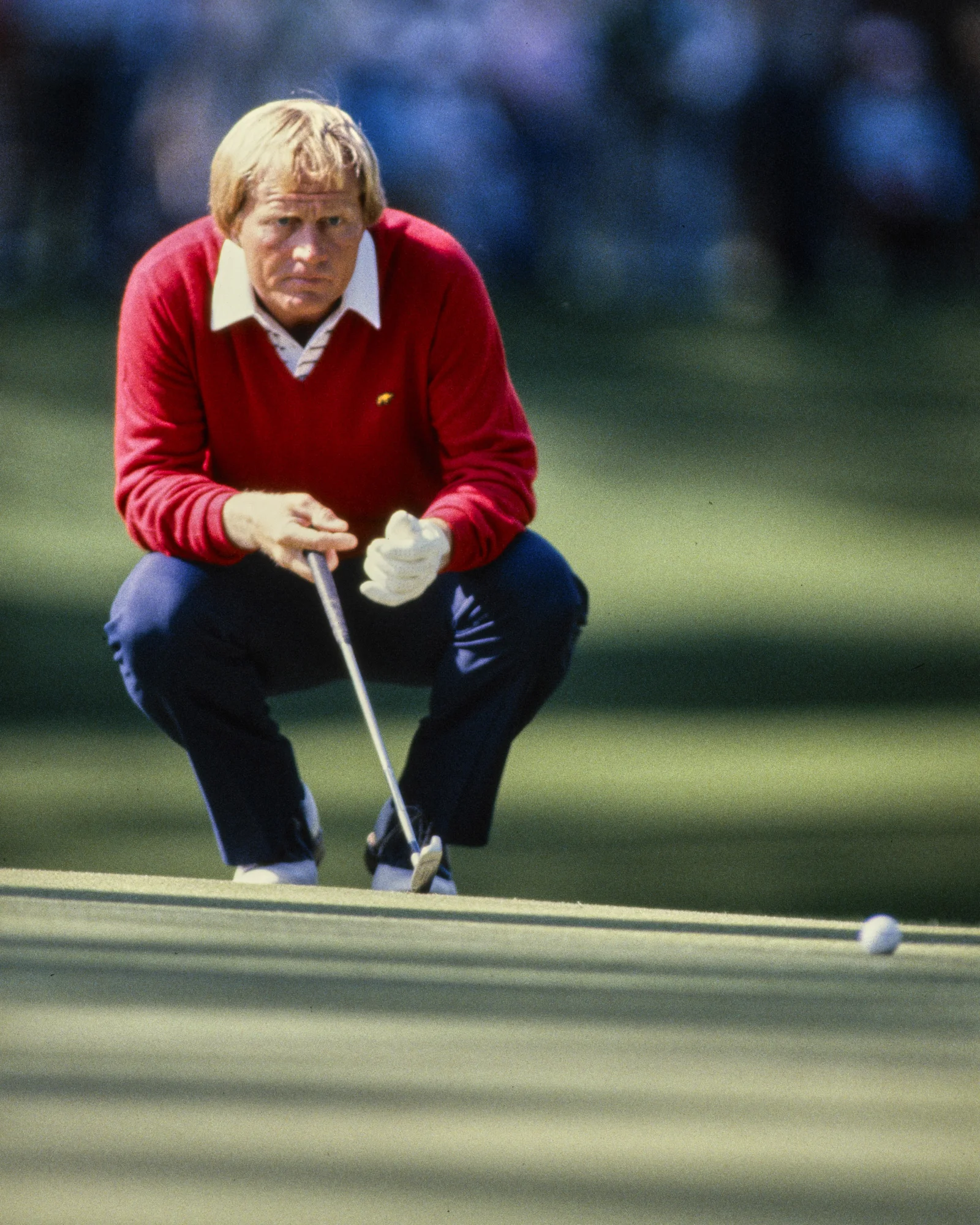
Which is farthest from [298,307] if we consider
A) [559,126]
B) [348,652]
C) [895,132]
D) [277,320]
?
[559,126]

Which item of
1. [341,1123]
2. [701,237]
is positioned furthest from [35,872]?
[701,237]

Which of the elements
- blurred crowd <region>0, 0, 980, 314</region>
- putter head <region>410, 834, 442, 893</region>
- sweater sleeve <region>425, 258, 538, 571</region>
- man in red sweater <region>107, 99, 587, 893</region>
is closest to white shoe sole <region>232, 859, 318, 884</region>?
man in red sweater <region>107, 99, 587, 893</region>

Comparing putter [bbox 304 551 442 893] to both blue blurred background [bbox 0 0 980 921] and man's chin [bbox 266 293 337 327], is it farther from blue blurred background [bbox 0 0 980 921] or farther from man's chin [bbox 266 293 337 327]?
blue blurred background [bbox 0 0 980 921]

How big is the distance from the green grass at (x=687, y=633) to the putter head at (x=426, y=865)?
59 cm

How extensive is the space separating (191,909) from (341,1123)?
3.20ft

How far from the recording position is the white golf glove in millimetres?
2916

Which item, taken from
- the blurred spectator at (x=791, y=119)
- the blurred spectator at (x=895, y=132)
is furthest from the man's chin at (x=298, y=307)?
the blurred spectator at (x=895, y=132)

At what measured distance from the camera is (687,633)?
572 cm

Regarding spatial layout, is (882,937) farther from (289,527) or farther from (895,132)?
(895,132)

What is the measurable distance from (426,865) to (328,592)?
366mm

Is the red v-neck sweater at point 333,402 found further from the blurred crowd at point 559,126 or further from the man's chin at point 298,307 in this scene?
the blurred crowd at point 559,126

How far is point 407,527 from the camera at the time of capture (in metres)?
2.92

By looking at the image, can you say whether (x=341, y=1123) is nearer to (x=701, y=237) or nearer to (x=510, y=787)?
(x=510, y=787)

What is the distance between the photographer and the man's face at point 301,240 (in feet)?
9.87
